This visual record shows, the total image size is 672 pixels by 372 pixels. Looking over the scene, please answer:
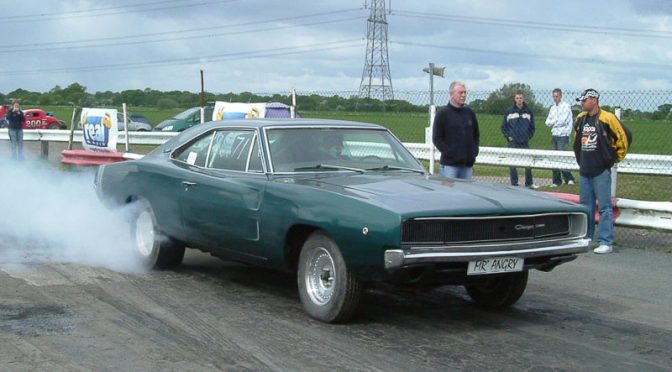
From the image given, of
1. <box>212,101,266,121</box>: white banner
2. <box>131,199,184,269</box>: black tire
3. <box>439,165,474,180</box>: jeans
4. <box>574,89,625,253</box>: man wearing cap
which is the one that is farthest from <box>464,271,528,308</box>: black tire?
<box>212,101,266,121</box>: white banner

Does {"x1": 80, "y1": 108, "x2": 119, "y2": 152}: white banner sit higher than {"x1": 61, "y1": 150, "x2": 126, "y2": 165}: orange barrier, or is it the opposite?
{"x1": 80, "y1": 108, "x2": 119, "y2": 152}: white banner

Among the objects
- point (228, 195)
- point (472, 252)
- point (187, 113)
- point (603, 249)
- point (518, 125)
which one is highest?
point (187, 113)

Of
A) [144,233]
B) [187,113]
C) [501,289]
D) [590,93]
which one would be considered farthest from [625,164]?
[187,113]

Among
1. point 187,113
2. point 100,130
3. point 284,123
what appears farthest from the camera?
point 187,113

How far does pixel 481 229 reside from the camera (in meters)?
5.52

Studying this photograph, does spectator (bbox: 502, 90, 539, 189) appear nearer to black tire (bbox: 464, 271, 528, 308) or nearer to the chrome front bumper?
black tire (bbox: 464, 271, 528, 308)

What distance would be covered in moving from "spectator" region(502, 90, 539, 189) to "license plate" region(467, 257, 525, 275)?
8752mm

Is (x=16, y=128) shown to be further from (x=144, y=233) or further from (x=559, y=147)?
(x=144, y=233)

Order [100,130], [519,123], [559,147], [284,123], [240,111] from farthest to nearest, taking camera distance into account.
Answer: [100,130], [240,111], [559,147], [519,123], [284,123]

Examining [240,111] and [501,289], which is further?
[240,111]

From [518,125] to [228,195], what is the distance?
8.82 meters

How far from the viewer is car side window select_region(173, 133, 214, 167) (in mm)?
7270

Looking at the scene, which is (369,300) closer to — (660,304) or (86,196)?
(660,304)

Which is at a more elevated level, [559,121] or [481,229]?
[559,121]
